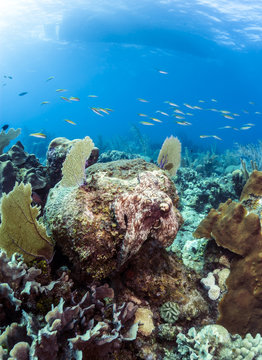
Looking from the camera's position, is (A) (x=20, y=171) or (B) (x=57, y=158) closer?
(B) (x=57, y=158)

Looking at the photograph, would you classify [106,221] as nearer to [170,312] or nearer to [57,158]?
[170,312]

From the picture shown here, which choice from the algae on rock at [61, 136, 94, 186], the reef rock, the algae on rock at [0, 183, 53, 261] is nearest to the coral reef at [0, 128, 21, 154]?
the reef rock

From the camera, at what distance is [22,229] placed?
2.68 meters

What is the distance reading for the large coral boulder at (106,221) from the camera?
8.52 feet

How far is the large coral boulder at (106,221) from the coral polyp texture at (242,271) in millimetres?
1022

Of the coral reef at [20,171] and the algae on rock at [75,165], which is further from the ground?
the algae on rock at [75,165]

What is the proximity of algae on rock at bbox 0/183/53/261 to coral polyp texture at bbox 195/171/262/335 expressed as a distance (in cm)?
267

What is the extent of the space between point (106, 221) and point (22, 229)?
104 cm

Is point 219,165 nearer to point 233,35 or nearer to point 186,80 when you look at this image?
point 233,35

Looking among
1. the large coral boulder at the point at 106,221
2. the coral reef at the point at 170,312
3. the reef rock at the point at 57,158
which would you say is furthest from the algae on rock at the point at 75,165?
the reef rock at the point at 57,158

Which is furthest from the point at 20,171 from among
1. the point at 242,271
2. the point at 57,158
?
the point at 242,271

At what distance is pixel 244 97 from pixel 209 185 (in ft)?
362

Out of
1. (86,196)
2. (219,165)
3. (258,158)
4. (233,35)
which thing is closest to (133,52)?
(233,35)

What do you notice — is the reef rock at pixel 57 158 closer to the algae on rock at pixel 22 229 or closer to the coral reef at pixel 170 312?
the algae on rock at pixel 22 229
